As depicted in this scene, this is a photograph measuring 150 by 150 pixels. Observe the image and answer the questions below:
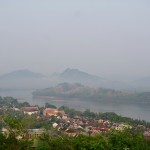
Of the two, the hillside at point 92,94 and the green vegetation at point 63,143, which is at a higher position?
the hillside at point 92,94

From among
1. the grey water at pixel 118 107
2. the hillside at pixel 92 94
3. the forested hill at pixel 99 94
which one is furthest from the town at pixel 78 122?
the hillside at pixel 92 94

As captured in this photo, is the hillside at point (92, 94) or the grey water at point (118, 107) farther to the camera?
the hillside at point (92, 94)

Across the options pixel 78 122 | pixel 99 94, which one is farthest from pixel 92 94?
pixel 78 122

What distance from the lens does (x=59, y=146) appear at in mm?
3740

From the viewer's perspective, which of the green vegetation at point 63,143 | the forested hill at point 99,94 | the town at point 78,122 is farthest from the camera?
the forested hill at point 99,94

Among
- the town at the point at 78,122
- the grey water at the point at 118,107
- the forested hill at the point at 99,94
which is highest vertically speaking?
the forested hill at the point at 99,94

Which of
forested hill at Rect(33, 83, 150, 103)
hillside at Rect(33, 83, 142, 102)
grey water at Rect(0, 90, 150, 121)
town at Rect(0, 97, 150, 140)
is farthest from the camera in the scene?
hillside at Rect(33, 83, 142, 102)

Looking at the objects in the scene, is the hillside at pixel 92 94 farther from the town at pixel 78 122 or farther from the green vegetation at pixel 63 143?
the green vegetation at pixel 63 143

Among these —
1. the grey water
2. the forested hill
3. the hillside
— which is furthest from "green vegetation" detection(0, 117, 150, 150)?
the hillside

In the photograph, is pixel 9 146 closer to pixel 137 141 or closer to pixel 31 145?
pixel 31 145

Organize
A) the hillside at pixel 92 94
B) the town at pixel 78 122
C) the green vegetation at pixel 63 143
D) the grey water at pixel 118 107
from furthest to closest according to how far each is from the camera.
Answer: the hillside at pixel 92 94, the grey water at pixel 118 107, the town at pixel 78 122, the green vegetation at pixel 63 143

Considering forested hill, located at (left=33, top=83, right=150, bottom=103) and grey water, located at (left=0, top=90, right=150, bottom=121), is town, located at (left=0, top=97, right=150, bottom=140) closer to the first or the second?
grey water, located at (left=0, top=90, right=150, bottom=121)

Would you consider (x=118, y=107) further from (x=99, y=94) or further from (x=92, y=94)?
(x=92, y=94)

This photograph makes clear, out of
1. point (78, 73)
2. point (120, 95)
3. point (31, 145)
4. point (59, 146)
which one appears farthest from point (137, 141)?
point (78, 73)
